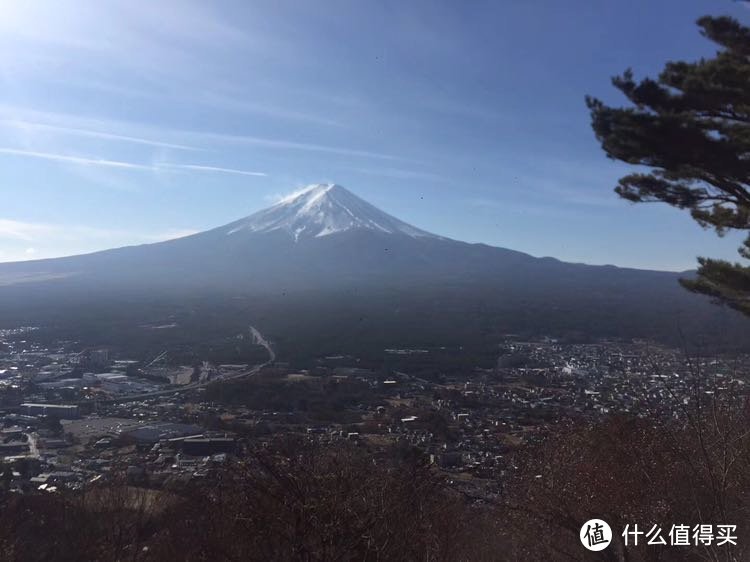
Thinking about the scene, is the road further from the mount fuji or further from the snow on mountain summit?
the snow on mountain summit

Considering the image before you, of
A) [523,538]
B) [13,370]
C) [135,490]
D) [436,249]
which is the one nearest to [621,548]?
[523,538]

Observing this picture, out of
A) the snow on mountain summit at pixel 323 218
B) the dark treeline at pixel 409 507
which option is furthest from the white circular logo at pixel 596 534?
the snow on mountain summit at pixel 323 218

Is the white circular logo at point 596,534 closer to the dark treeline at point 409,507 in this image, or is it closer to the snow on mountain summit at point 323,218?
the dark treeline at point 409,507

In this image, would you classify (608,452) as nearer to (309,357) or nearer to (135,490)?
(135,490)

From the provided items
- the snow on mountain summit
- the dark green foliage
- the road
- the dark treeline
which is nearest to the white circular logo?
the dark treeline

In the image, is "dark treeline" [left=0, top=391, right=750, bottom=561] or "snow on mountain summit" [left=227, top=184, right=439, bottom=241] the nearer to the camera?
"dark treeline" [left=0, top=391, right=750, bottom=561]

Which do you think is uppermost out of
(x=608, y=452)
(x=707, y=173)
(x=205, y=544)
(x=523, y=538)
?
(x=707, y=173)

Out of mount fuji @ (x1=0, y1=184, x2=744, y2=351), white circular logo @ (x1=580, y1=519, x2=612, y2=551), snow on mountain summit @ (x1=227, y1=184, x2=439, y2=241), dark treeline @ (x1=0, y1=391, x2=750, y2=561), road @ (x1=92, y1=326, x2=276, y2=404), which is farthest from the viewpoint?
snow on mountain summit @ (x1=227, y1=184, x2=439, y2=241)
